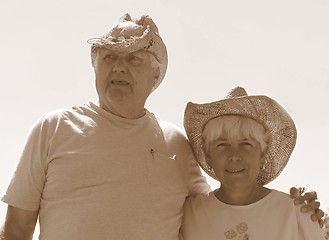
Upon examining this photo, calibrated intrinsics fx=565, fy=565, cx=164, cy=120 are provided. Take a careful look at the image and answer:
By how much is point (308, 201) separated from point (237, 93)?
2.08 feet

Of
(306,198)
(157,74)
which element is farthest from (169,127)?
(306,198)

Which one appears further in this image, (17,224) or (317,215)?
(317,215)

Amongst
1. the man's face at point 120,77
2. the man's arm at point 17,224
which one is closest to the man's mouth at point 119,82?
the man's face at point 120,77

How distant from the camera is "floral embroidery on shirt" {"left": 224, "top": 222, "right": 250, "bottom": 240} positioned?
263 cm

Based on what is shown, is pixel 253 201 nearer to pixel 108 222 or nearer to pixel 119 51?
pixel 108 222

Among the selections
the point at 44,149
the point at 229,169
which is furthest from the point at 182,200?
the point at 44,149

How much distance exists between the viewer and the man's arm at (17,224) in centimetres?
254

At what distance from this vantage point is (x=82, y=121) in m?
2.66

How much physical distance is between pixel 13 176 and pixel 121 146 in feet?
1.67

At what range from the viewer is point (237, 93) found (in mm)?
2865

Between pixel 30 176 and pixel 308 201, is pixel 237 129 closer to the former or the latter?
pixel 308 201

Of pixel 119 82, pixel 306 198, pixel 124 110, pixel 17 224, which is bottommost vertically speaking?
pixel 17 224

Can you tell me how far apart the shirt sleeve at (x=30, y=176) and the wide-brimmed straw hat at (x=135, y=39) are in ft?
1.70

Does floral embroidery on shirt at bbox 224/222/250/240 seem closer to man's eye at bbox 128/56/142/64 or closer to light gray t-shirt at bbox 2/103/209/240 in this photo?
light gray t-shirt at bbox 2/103/209/240
